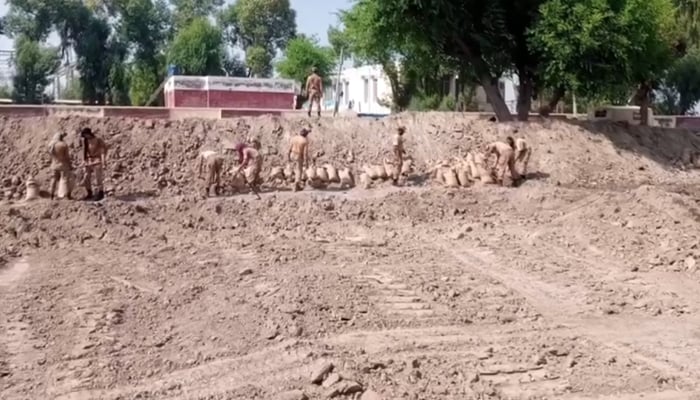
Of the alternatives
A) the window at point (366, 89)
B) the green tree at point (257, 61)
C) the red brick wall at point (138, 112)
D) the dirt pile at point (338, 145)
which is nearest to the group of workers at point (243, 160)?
the dirt pile at point (338, 145)

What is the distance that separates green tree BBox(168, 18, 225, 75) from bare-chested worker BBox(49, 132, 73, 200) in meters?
26.7

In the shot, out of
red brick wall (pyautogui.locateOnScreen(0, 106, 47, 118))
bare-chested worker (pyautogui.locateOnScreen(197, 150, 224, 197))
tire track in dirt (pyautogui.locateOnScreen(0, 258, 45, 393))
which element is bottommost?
tire track in dirt (pyautogui.locateOnScreen(0, 258, 45, 393))

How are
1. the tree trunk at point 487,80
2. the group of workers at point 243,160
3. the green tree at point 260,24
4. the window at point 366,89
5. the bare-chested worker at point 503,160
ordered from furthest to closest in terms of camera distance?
the green tree at point 260,24, the window at point 366,89, the tree trunk at point 487,80, the bare-chested worker at point 503,160, the group of workers at point 243,160

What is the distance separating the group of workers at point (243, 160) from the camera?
1555 centimetres

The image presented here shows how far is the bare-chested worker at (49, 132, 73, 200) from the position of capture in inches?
601

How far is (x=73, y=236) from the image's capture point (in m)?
13.3

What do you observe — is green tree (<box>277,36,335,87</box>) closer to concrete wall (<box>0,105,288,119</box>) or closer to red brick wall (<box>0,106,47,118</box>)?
concrete wall (<box>0,105,288,119</box>)

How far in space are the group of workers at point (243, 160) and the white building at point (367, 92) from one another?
2253 cm

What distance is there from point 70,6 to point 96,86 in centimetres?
391

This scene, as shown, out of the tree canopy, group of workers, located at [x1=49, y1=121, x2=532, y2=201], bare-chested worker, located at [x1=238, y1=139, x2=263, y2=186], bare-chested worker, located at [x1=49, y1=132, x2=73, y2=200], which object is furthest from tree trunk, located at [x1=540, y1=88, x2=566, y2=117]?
bare-chested worker, located at [x1=49, y1=132, x2=73, y2=200]

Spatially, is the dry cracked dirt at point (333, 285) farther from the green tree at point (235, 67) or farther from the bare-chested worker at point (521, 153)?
the green tree at point (235, 67)

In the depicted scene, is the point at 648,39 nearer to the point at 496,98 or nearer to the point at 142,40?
the point at 496,98

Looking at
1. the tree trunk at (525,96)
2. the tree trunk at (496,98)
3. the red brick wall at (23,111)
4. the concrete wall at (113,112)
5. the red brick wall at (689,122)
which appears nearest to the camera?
the red brick wall at (23,111)

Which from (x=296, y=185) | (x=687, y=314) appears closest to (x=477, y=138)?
(x=296, y=185)
